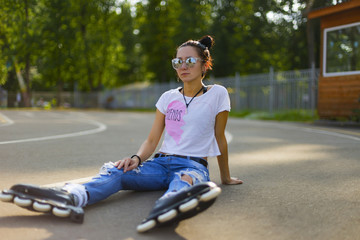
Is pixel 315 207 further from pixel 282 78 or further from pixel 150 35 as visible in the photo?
pixel 150 35

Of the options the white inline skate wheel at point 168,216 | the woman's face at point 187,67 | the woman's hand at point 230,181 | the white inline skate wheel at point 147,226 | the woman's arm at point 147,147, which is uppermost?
the woman's face at point 187,67

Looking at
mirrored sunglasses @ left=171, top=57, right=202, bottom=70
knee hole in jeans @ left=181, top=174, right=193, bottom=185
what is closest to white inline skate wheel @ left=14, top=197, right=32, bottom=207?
knee hole in jeans @ left=181, top=174, right=193, bottom=185

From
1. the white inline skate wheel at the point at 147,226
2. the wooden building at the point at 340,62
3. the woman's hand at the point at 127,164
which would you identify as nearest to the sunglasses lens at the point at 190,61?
the woman's hand at the point at 127,164

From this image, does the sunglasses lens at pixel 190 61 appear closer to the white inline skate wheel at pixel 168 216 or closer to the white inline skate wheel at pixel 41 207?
the white inline skate wheel at pixel 168 216

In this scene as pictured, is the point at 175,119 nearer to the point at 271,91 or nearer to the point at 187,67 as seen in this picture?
the point at 187,67

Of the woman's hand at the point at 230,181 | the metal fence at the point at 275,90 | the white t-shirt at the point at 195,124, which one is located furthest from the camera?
the metal fence at the point at 275,90

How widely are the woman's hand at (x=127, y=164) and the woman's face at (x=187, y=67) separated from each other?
2.72 ft

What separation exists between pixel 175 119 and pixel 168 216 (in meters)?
1.29

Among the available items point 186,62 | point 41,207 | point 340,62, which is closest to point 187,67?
point 186,62

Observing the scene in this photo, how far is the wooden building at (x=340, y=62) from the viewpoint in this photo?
39.9 feet

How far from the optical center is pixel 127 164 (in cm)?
310

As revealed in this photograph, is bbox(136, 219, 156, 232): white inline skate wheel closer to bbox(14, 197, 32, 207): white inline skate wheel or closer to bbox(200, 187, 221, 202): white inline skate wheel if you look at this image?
bbox(200, 187, 221, 202): white inline skate wheel

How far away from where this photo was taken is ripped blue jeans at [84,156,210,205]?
9.53ft

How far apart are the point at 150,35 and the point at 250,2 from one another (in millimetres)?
10379
